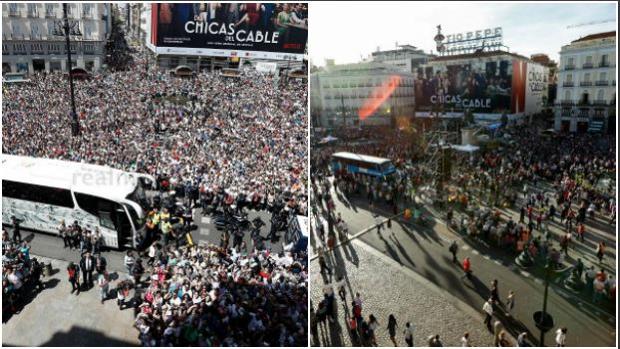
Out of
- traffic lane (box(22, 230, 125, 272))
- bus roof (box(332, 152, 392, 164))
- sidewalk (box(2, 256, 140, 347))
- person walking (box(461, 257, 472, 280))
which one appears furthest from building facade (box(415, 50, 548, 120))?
sidewalk (box(2, 256, 140, 347))

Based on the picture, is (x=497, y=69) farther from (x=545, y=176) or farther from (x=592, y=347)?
(x=592, y=347)

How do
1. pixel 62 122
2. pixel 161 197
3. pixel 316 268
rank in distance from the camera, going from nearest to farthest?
pixel 316 268, pixel 161 197, pixel 62 122

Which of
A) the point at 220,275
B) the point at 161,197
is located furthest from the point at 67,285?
the point at 161,197

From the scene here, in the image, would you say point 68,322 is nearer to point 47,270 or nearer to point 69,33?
point 47,270

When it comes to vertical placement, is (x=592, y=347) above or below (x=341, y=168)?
below

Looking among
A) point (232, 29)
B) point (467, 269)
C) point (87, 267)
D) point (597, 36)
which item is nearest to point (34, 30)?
point (232, 29)

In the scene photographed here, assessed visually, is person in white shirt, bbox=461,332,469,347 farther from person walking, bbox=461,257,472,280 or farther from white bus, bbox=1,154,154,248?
white bus, bbox=1,154,154,248

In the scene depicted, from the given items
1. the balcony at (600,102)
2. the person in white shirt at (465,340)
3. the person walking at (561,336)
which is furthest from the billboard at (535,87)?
the person in white shirt at (465,340)
